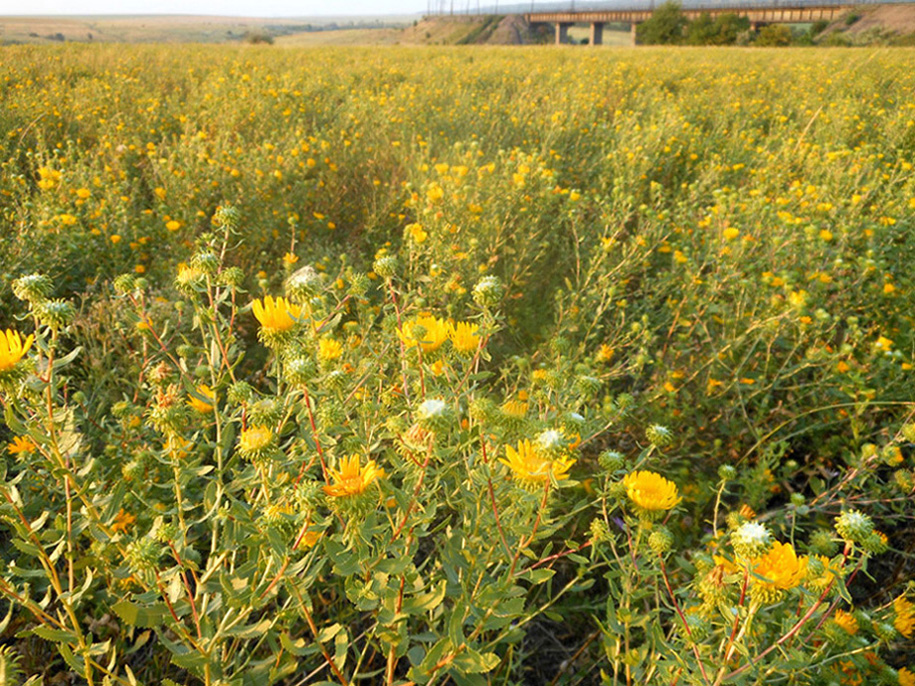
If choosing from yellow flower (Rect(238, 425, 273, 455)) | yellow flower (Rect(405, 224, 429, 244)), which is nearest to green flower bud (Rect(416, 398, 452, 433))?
yellow flower (Rect(238, 425, 273, 455))

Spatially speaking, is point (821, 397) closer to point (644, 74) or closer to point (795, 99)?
point (795, 99)

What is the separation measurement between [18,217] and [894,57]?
46.0 feet

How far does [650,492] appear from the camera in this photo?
3.86ft

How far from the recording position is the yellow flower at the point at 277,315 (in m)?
1.11

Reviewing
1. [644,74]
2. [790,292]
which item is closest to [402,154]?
[790,292]

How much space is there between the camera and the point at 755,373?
245 cm

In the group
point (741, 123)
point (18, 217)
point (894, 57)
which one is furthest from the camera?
point (894, 57)

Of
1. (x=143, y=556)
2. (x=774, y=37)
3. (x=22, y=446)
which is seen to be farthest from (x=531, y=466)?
(x=774, y=37)

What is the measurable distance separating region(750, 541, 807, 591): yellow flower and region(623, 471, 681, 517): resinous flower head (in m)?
0.18

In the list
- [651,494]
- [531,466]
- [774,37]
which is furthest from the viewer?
[774,37]

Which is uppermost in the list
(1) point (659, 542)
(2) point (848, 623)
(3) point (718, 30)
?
(3) point (718, 30)

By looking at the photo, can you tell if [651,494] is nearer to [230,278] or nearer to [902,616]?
[902,616]

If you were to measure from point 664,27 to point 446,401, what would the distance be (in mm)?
Result: 40408

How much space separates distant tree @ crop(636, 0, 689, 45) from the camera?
34438mm
